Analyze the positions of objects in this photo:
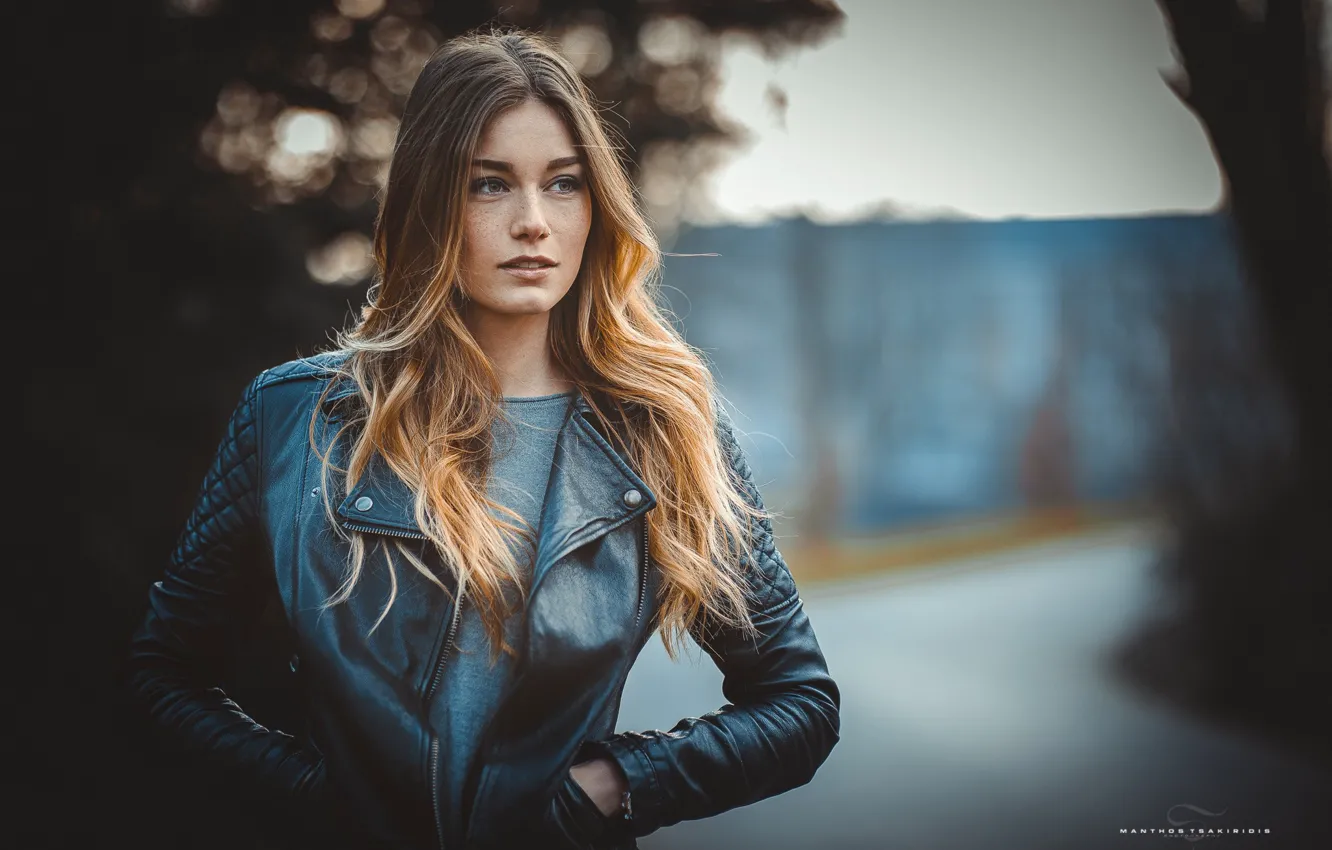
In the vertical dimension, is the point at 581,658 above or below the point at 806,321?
above

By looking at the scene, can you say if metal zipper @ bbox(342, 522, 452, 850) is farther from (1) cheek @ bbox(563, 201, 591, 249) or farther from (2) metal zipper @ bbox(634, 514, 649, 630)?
(1) cheek @ bbox(563, 201, 591, 249)

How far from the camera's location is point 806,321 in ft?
26.9

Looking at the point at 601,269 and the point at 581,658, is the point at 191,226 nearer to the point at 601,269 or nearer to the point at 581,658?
the point at 601,269

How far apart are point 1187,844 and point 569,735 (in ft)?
11.7

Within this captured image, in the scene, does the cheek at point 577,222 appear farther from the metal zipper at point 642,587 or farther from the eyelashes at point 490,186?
the metal zipper at point 642,587

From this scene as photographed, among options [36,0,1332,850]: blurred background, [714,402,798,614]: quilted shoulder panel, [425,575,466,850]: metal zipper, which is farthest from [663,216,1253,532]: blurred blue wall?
[425,575,466,850]: metal zipper

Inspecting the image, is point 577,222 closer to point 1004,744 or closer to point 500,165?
point 500,165

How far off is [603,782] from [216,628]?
0.67 metres

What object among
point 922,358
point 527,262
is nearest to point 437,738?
point 527,262

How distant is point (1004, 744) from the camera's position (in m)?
4.96

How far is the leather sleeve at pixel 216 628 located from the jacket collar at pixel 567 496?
0.19 m

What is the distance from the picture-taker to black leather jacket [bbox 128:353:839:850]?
1.41 metres

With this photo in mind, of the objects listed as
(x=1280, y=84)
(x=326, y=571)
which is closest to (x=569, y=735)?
(x=326, y=571)

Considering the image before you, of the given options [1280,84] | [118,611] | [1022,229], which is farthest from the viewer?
[1022,229]
